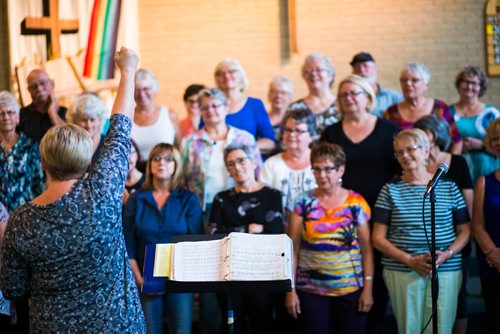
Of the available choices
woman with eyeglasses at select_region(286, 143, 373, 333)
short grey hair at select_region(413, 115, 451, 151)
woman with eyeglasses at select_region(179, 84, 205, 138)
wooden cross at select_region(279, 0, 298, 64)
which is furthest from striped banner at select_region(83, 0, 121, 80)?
short grey hair at select_region(413, 115, 451, 151)

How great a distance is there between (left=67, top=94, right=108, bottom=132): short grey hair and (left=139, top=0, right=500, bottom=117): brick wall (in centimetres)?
345

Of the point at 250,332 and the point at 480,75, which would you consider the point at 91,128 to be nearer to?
the point at 250,332

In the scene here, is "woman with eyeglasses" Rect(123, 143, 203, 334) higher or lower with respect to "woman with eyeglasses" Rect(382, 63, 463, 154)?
lower

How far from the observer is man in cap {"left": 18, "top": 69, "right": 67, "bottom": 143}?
16.2 ft

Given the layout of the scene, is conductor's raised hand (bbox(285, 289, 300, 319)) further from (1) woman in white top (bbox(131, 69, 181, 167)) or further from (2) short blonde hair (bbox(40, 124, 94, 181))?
(2) short blonde hair (bbox(40, 124, 94, 181))

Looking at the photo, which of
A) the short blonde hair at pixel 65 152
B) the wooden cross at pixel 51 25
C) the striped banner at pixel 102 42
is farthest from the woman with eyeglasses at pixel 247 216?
the wooden cross at pixel 51 25

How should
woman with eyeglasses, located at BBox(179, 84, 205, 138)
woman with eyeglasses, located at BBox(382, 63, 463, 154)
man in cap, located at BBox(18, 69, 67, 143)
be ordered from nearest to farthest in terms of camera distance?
woman with eyeglasses, located at BBox(382, 63, 463, 154) → man in cap, located at BBox(18, 69, 67, 143) → woman with eyeglasses, located at BBox(179, 84, 205, 138)

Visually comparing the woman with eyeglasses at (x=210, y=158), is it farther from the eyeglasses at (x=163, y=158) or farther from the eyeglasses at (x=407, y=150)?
the eyeglasses at (x=407, y=150)

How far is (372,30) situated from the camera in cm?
752

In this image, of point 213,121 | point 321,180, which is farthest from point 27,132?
point 321,180

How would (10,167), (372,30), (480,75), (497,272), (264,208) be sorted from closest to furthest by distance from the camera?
(497,272), (264,208), (10,167), (480,75), (372,30)

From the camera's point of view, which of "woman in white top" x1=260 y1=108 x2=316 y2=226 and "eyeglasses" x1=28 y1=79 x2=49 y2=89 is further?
"eyeglasses" x1=28 y1=79 x2=49 y2=89

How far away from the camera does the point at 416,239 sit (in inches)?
147

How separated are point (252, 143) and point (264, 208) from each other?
610 mm
